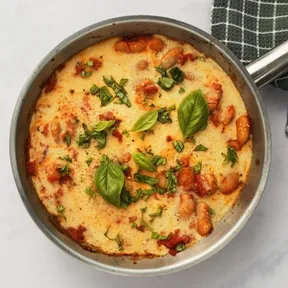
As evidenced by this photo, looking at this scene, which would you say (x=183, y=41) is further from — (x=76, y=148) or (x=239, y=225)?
(x=239, y=225)

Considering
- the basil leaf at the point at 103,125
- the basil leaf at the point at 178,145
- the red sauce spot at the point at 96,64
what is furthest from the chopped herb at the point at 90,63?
the basil leaf at the point at 178,145

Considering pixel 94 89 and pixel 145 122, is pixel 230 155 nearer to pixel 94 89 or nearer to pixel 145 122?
pixel 145 122

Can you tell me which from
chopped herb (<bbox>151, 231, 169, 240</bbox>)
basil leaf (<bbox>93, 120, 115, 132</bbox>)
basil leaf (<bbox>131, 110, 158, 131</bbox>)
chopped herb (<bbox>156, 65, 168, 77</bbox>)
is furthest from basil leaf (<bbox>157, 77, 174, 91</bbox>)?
chopped herb (<bbox>151, 231, 169, 240</bbox>)

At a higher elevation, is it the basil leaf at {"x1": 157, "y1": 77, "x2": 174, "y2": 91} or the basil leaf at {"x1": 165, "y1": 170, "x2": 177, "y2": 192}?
the basil leaf at {"x1": 157, "y1": 77, "x2": 174, "y2": 91}

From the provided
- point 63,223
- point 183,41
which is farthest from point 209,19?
point 63,223

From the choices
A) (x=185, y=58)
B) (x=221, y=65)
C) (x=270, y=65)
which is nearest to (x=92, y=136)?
(x=185, y=58)

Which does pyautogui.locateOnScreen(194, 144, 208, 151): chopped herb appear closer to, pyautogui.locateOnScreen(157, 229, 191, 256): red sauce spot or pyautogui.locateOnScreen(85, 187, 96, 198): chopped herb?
pyautogui.locateOnScreen(157, 229, 191, 256): red sauce spot
